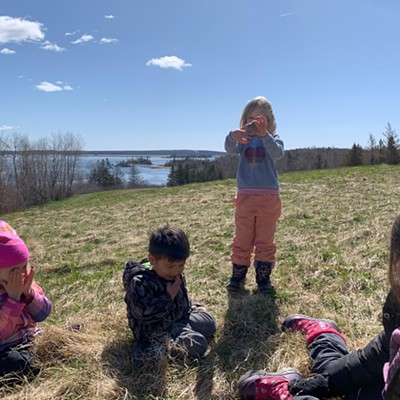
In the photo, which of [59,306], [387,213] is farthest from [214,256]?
[387,213]

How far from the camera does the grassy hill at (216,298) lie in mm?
2496

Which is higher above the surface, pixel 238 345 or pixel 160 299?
pixel 160 299

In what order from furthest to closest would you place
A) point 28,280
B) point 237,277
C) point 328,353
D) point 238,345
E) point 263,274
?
point 237,277 → point 263,274 → point 238,345 → point 28,280 → point 328,353

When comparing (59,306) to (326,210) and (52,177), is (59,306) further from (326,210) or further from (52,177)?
(52,177)

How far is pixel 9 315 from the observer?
2592 mm

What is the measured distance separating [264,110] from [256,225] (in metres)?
1.13

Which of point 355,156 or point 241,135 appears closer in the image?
point 241,135

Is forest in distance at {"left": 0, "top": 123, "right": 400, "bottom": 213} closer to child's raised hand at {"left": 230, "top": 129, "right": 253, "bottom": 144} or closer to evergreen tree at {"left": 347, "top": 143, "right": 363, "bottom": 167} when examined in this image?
evergreen tree at {"left": 347, "top": 143, "right": 363, "bottom": 167}

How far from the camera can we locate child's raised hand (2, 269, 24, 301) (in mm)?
2586

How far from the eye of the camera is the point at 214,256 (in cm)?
570

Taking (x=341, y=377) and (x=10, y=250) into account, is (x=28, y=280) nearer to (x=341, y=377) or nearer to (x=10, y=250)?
(x=10, y=250)

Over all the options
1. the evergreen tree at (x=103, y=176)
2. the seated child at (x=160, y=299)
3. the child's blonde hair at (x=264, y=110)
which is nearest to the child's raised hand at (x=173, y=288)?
the seated child at (x=160, y=299)

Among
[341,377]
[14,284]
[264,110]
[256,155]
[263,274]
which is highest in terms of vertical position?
[264,110]

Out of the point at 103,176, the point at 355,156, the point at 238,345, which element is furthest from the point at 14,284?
the point at 103,176
